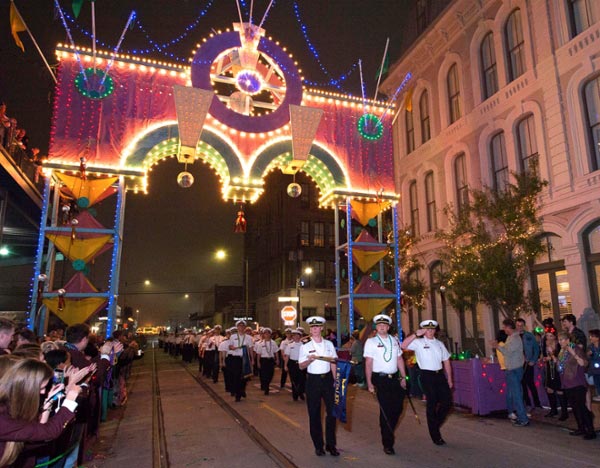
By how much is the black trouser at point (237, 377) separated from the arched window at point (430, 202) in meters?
12.3

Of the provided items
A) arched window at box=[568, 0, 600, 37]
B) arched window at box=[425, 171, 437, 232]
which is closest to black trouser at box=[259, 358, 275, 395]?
arched window at box=[425, 171, 437, 232]

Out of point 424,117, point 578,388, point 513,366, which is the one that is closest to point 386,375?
point 578,388

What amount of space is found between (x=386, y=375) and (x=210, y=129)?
1029 cm

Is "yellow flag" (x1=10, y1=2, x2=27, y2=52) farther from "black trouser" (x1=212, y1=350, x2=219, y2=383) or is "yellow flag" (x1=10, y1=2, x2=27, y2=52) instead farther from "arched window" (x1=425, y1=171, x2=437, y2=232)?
"arched window" (x1=425, y1=171, x2=437, y2=232)

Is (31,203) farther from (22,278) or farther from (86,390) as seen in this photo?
(22,278)

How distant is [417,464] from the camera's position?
6133 millimetres

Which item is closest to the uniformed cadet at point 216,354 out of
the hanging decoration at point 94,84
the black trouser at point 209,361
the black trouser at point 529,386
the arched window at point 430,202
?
the black trouser at point 209,361

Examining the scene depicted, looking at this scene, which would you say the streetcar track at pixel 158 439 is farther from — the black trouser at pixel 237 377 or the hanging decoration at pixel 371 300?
the hanging decoration at pixel 371 300

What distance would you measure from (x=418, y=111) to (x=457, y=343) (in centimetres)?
1142

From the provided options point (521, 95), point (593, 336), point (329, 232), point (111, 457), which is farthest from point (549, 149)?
point (329, 232)

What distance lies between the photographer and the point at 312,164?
1616 centimetres

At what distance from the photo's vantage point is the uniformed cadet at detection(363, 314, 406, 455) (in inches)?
271

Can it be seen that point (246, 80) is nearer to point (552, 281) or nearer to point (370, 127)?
point (370, 127)

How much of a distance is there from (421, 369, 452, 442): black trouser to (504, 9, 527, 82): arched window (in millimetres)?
14029
